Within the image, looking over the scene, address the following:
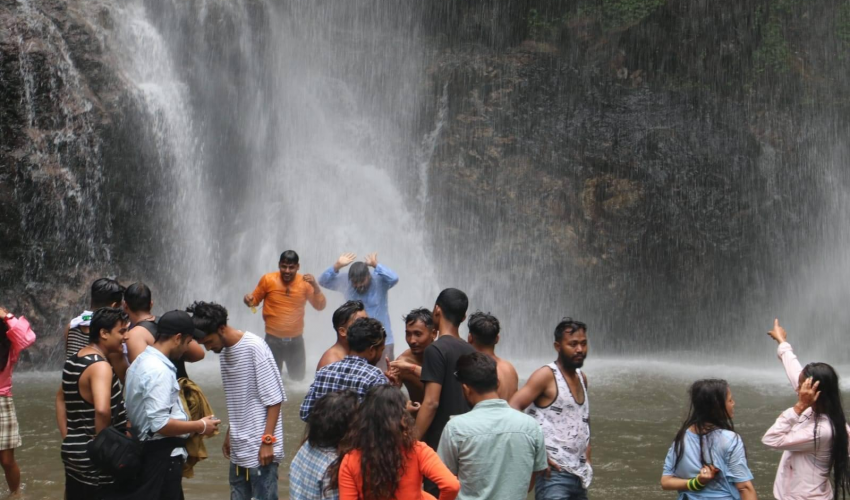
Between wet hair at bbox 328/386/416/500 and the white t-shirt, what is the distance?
1.56 meters

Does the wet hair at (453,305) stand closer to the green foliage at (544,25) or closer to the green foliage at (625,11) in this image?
the green foliage at (625,11)

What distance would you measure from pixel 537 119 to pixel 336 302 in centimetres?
641

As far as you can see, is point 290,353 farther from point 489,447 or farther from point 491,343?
point 489,447

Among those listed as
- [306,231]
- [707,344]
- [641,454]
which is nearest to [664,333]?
[707,344]

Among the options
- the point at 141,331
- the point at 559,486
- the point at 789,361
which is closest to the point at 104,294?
the point at 141,331

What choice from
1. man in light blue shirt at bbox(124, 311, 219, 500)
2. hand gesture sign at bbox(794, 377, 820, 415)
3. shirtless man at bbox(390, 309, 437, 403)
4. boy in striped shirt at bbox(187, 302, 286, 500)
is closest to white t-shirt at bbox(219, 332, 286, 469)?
boy in striped shirt at bbox(187, 302, 286, 500)

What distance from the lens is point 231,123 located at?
1816 centimetres

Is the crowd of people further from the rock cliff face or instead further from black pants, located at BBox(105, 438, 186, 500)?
the rock cliff face

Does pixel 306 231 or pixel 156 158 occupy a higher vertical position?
pixel 156 158

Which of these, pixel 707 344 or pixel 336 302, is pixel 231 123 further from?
pixel 707 344

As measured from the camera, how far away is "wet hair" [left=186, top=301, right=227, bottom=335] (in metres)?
5.16

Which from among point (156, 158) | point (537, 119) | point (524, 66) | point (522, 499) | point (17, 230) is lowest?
point (522, 499)

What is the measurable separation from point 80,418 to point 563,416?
2.75m

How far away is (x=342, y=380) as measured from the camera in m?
4.41
